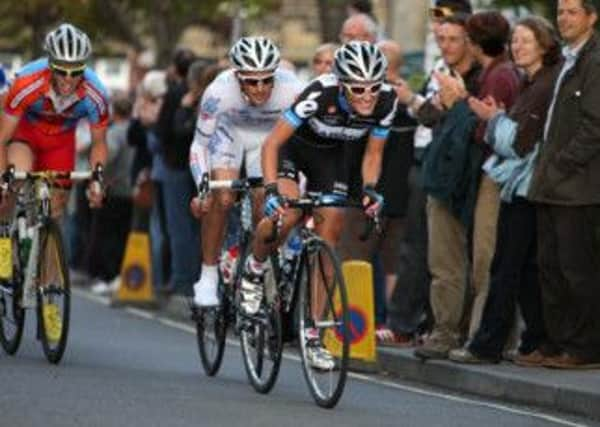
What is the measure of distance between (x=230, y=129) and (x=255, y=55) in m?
1.10

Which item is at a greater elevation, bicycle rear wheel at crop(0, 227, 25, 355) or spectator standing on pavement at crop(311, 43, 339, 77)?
spectator standing on pavement at crop(311, 43, 339, 77)

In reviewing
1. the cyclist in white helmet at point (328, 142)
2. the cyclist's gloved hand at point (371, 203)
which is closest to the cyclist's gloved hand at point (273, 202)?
the cyclist in white helmet at point (328, 142)

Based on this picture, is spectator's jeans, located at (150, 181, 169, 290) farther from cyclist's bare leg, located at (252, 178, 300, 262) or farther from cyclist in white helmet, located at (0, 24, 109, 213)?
cyclist's bare leg, located at (252, 178, 300, 262)

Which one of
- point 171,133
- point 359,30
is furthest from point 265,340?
point 171,133

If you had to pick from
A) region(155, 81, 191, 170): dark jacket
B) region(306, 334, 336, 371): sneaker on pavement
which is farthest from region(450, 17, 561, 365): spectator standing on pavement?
region(155, 81, 191, 170): dark jacket

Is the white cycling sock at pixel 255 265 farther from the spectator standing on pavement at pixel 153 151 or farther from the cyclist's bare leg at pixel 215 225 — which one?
the spectator standing on pavement at pixel 153 151

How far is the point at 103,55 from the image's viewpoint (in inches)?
1950

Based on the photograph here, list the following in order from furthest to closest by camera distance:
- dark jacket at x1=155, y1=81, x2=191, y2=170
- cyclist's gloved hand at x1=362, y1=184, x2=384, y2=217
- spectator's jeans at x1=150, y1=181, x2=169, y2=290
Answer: spectator's jeans at x1=150, y1=181, x2=169, y2=290, dark jacket at x1=155, y1=81, x2=191, y2=170, cyclist's gloved hand at x1=362, y1=184, x2=384, y2=217

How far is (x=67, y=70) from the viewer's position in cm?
1579

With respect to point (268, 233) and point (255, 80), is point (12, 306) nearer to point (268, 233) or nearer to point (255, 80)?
point (255, 80)

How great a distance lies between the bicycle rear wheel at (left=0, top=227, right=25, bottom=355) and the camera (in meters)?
16.2

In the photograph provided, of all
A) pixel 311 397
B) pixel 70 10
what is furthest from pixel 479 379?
pixel 70 10

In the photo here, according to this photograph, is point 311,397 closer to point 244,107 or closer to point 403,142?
point 244,107

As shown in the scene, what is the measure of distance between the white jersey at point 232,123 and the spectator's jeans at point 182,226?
657 centimetres
